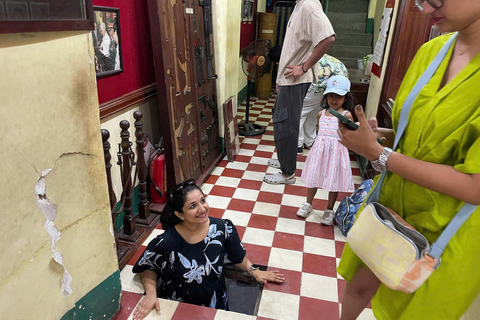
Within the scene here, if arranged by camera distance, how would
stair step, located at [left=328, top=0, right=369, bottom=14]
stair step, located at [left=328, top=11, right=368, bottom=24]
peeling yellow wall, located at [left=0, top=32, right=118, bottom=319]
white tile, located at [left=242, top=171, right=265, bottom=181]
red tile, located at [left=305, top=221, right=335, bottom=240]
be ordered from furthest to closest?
stair step, located at [left=328, top=0, right=369, bottom=14]
stair step, located at [left=328, top=11, right=368, bottom=24]
white tile, located at [left=242, top=171, right=265, bottom=181]
red tile, located at [left=305, top=221, right=335, bottom=240]
peeling yellow wall, located at [left=0, top=32, right=118, bottom=319]

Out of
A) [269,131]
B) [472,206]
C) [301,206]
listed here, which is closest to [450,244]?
[472,206]

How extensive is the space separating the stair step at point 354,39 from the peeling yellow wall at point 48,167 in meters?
7.10

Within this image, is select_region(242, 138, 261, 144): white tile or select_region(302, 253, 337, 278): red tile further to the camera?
select_region(242, 138, 261, 144): white tile

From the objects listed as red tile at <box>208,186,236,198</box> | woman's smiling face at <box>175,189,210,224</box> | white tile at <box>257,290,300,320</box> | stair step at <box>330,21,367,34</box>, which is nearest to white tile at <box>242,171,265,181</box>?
red tile at <box>208,186,236,198</box>

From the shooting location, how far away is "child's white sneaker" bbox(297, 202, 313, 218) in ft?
9.75

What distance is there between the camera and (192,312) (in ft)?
6.03

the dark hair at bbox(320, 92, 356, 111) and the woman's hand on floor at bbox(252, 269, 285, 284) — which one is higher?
the dark hair at bbox(320, 92, 356, 111)

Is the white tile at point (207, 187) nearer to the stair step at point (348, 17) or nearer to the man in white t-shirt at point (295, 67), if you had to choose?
the man in white t-shirt at point (295, 67)

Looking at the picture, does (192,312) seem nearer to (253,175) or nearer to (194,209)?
(194,209)

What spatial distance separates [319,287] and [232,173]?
187 cm

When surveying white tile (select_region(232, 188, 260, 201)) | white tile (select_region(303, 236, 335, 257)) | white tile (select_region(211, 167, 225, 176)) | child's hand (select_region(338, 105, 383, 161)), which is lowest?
white tile (select_region(303, 236, 335, 257))

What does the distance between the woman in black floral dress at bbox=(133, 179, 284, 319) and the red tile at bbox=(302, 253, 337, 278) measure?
2.15ft

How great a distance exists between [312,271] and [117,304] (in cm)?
126

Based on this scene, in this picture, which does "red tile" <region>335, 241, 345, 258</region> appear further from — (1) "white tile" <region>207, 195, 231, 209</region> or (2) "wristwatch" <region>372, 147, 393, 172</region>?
(2) "wristwatch" <region>372, 147, 393, 172</region>
